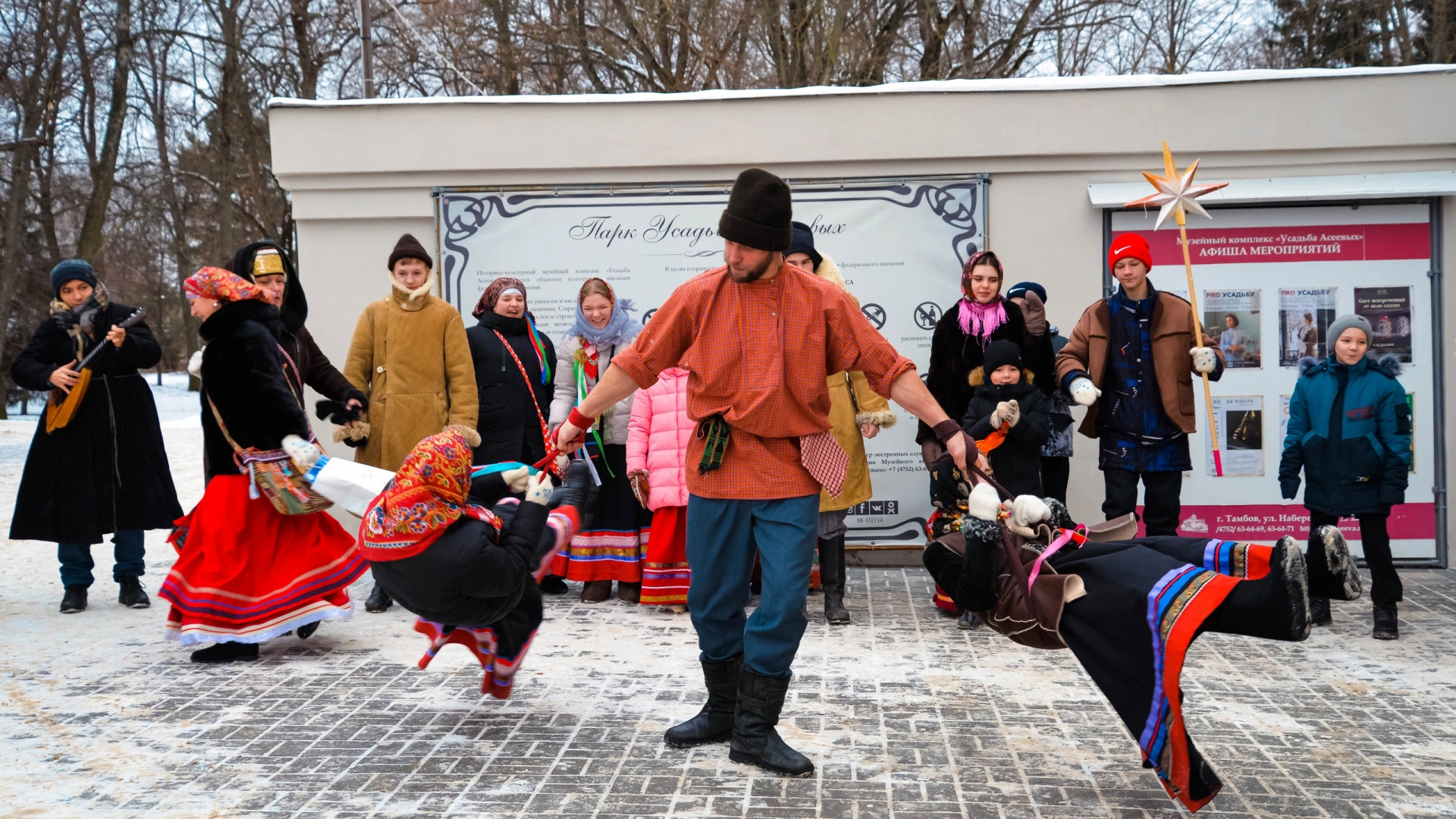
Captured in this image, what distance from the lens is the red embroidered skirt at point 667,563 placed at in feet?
21.7

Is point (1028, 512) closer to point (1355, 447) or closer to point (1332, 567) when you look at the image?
point (1332, 567)

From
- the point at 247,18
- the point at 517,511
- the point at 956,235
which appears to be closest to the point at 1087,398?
the point at 956,235

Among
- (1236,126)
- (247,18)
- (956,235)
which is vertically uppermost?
(247,18)

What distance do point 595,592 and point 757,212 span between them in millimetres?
3574

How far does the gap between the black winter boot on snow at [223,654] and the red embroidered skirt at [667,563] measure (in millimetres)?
2101

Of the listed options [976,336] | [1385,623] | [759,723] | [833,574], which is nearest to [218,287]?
[759,723]

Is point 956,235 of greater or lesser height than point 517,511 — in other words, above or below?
above

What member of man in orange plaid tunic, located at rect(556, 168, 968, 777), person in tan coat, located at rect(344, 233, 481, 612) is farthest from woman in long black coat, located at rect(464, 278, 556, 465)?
man in orange plaid tunic, located at rect(556, 168, 968, 777)

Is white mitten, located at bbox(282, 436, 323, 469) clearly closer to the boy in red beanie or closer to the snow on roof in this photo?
the snow on roof

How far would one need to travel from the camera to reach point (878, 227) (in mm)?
7785

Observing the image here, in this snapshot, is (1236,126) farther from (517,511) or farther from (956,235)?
(517,511)

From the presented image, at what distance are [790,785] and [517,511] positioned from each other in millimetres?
1465

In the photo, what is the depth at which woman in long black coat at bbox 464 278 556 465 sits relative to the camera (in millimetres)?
6973

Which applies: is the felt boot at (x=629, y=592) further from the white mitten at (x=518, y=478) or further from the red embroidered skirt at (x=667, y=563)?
the white mitten at (x=518, y=478)
